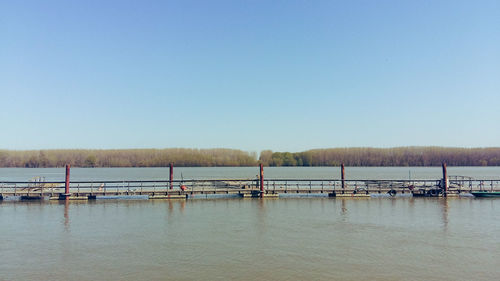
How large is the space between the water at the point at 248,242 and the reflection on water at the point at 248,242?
0.12 ft

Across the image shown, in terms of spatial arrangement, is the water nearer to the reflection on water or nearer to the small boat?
the reflection on water

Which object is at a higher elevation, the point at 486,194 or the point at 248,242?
the point at 486,194

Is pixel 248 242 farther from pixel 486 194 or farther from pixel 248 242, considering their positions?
pixel 486 194

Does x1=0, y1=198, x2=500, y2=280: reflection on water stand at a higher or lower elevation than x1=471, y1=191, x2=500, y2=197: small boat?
lower

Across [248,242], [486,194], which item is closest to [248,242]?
[248,242]

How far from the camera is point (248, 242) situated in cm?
1466

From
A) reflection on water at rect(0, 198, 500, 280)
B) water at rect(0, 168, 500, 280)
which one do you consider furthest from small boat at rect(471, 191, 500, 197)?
water at rect(0, 168, 500, 280)

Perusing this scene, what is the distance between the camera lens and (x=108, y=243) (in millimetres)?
14461

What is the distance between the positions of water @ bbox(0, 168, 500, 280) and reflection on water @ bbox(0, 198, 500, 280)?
38mm

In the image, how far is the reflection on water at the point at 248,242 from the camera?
11156 mm

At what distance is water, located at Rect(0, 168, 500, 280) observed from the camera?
439 inches

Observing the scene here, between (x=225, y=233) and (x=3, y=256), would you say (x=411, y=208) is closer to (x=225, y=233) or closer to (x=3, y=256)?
(x=225, y=233)

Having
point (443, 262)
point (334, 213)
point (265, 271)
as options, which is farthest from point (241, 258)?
point (334, 213)

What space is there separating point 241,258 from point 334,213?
36.1ft
